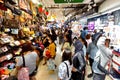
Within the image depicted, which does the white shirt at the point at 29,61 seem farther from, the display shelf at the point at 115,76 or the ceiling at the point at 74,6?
the ceiling at the point at 74,6

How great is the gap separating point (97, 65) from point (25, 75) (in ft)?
5.66

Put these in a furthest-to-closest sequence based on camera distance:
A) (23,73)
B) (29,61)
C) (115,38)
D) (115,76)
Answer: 1. (115,38)
2. (115,76)
3. (29,61)
4. (23,73)

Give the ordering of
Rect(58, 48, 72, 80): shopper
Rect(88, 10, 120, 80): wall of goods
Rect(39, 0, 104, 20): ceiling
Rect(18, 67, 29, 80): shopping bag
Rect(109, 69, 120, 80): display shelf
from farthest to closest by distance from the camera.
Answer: Rect(39, 0, 104, 20): ceiling, Rect(88, 10, 120, 80): wall of goods, Rect(109, 69, 120, 80): display shelf, Rect(58, 48, 72, 80): shopper, Rect(18, 67, 29, 80): shopping bag

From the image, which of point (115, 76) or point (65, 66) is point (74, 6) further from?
point (65, 66)

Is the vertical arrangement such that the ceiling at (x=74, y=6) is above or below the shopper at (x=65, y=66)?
above

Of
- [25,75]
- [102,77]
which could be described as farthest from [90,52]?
[25,75]

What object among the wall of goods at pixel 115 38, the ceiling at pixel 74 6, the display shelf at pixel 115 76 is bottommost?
the display shelf at pixel 115 76

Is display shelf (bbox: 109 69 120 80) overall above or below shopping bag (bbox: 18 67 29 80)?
below

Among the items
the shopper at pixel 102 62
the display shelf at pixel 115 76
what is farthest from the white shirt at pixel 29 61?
the display shelf at pixel 115 76

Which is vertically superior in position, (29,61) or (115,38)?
(29,61)

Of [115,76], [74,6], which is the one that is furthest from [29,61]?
→ [74,6]

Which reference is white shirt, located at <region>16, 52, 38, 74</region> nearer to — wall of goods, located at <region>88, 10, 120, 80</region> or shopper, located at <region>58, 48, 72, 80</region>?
shopper, located at <region>58, 48, 72, 80</region>

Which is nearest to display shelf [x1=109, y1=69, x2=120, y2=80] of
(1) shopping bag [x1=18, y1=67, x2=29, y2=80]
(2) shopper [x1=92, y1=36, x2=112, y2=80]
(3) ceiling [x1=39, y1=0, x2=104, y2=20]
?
(2) shopper [x1=92, y1=36, x2=112, y2=80]

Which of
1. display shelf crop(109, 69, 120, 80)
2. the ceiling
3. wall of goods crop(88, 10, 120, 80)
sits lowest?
display shelf crop(109, 69, 120, 80)
